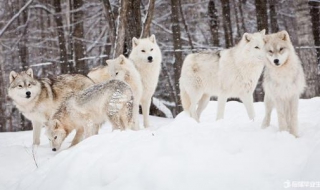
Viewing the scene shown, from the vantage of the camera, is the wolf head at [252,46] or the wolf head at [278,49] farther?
the wolf head at [252,46]

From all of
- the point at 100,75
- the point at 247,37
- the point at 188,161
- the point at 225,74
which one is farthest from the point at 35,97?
the point at 188,161

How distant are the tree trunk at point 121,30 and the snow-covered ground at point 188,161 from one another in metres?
5.90

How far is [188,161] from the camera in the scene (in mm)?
3525

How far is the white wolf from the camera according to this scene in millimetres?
8203

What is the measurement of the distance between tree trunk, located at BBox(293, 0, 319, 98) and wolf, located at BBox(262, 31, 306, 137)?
5187 mm

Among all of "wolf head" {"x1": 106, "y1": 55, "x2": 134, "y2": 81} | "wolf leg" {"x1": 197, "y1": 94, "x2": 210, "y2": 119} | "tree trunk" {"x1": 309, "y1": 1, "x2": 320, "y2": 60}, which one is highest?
"tree trunk" {"x1": 309, "y1": 1, "x2": 320, "y2": 60}

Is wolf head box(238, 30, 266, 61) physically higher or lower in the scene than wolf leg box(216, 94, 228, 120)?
higher

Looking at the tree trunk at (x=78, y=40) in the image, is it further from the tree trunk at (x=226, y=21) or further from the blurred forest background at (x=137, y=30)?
the tree trunk at (x=226, y=21)

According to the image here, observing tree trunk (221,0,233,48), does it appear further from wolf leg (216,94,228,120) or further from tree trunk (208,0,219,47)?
wolf leg (216,94,228,120)

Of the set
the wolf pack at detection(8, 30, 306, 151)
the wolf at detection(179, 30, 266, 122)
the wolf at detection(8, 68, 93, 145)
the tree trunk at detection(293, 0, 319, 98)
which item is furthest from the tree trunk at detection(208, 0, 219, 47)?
the wolf at detection(8, 68, 93, 145)

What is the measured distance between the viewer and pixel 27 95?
7.38 metres

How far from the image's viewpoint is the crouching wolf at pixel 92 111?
5.98 m

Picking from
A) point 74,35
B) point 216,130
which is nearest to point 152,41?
point 216,130

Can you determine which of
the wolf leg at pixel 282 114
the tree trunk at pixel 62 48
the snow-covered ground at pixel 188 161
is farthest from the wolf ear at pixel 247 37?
the tree trunk at pixel 62 48
